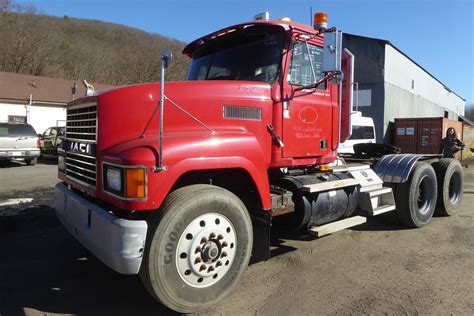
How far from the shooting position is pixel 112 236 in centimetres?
333

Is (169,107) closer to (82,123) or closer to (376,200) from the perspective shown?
(82,123)

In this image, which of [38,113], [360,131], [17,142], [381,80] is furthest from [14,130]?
[381,80]

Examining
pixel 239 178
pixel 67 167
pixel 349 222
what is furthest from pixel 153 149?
pixel 349 222

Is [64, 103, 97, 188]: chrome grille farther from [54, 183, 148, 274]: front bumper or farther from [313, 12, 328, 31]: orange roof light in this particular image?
[313, 12, 328, 31]: orange roof light

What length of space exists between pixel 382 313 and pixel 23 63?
1973 inches

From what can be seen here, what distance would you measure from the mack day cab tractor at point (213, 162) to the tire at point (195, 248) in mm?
10

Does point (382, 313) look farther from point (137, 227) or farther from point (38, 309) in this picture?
point (38, 309)

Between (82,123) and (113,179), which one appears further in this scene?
(82,123)

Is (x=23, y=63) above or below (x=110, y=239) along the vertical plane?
above

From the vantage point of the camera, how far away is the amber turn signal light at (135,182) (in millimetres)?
3299

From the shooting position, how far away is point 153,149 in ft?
11.3

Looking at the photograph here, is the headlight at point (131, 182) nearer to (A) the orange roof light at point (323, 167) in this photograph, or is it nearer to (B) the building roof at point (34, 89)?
(A) the orange roof light at point (323, 167)

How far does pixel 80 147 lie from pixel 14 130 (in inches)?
555

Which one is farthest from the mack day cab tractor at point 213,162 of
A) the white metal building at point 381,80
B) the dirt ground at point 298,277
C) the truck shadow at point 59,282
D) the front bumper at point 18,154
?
the white metal building at point 381,80
